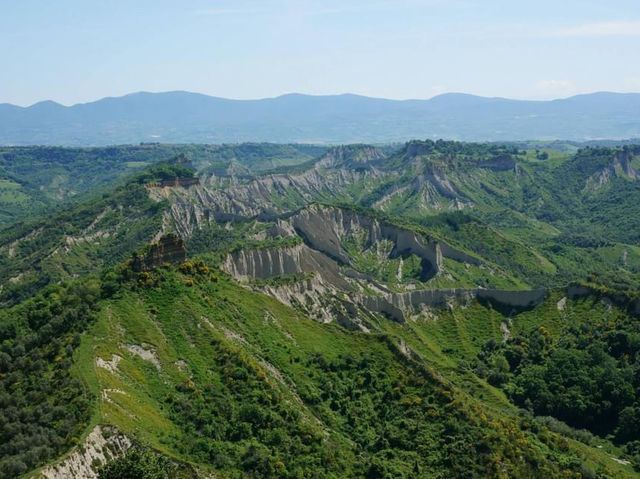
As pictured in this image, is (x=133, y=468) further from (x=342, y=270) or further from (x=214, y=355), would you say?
(x=342, y=270)

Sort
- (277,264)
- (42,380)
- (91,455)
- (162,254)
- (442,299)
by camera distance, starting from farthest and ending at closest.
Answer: (277,264), (442,299), (162,254), (42,380), (91,455)

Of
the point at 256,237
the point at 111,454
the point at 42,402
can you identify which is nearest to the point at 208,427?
the point at 111,454

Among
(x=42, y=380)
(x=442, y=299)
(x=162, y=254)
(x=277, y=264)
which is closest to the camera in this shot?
(x=42, y=380)

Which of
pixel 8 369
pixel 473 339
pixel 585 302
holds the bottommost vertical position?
pixel 473 339

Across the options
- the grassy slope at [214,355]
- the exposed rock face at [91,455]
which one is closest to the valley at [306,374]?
the exposed rock face at [91,455]

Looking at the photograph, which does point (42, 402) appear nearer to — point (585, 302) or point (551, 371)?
point (551, 371)

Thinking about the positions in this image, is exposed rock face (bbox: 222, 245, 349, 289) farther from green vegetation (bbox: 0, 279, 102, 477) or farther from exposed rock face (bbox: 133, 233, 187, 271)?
green vegetation (bbox: 0, 279, 102, 477)

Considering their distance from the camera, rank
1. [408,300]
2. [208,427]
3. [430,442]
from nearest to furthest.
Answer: [208,427], [430,442], [408,300]

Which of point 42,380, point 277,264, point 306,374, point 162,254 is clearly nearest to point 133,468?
point 42,380
